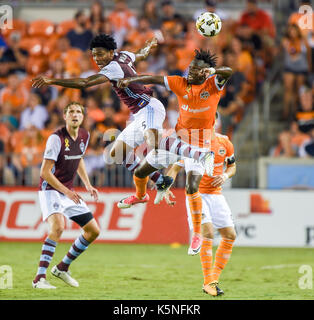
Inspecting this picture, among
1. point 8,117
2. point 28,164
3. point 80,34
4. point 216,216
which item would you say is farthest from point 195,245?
point 80,34

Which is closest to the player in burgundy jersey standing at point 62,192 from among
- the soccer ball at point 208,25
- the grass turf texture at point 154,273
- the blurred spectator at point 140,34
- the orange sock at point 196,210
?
the grass turf texture at point 154,273

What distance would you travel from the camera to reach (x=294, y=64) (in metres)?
18.5

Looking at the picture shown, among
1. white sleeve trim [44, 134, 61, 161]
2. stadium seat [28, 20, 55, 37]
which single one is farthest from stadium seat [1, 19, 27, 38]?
white sleeve trim [44, 134, 61, 161]

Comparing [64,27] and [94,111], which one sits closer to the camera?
[94,111]

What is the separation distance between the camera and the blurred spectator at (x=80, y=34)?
19.3 m

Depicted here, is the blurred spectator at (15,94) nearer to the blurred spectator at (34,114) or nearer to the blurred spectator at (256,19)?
the blurred spectator at (34,114)

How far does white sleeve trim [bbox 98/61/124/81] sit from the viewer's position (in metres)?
10.1

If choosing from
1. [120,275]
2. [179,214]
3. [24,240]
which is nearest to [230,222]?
[120,275]

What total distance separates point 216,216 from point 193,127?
127 centimetres

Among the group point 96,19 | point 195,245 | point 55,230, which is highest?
point 96,19

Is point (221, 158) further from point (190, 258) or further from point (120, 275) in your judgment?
point (190, 258)

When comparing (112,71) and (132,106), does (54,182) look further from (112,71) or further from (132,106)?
(112,71)

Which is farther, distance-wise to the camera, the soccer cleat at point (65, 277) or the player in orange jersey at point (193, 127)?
the soccer cleat at point (65, 277)

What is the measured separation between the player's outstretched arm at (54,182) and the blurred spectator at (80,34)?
28.2ft
